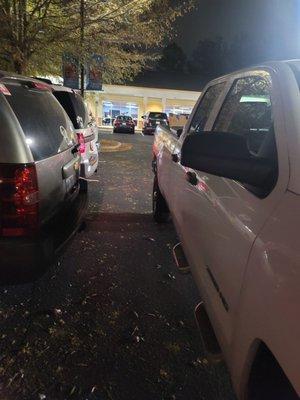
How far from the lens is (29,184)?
9.90ft

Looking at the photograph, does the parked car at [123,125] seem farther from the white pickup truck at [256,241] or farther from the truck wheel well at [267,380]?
the truck wheel well at [267,380]

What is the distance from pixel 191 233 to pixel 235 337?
4.43 ft

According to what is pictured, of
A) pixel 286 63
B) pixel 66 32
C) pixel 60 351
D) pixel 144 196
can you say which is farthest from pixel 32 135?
pixel 66 32

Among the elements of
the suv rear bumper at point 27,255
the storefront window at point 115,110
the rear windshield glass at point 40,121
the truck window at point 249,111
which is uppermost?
the truck window at point 249,111

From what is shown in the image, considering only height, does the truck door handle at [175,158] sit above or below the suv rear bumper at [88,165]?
above

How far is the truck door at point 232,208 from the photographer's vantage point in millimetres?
1908

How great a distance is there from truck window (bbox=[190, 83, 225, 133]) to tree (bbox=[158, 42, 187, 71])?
73.3 metres

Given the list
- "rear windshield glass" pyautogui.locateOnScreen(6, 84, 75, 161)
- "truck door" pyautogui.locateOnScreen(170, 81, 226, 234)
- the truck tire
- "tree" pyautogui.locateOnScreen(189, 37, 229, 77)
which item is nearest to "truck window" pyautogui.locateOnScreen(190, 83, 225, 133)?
"truck door" pyautogui.locateOnScreen(170, 81, 226, 234)

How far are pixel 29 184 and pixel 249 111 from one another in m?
1.73

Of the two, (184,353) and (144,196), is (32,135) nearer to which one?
(184,353)

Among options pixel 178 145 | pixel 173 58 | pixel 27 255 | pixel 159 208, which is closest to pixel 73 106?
pixel 159 208

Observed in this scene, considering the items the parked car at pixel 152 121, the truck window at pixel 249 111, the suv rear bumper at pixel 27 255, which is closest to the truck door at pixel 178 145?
the truck window at pixel 249 111

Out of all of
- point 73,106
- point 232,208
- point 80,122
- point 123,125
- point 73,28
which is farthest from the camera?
point 123,125

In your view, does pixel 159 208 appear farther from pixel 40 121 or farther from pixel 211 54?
pixel 211 54
